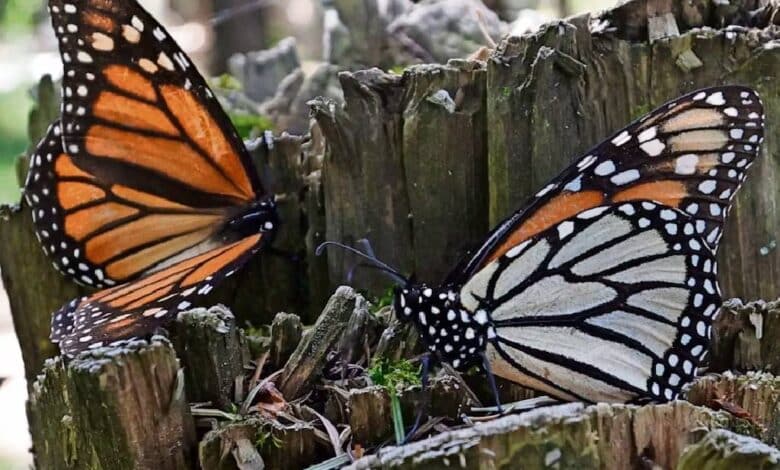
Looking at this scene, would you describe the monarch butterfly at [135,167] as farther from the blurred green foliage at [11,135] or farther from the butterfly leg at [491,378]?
the blurred green foliage at [11,135]

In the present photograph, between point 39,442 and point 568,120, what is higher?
point 568,120

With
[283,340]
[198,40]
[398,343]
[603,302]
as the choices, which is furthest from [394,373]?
[198,40]

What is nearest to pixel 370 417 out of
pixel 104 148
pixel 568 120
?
pixel 568 120

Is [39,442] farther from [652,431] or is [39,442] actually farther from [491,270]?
[652,431]

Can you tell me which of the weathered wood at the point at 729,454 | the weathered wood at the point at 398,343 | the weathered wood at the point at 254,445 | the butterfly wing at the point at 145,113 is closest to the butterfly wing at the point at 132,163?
the butterfly wing at the point at 145,113

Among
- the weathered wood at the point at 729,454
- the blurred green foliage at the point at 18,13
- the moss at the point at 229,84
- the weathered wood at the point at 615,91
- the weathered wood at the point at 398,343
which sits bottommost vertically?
the weathered wood at the point at 729,454

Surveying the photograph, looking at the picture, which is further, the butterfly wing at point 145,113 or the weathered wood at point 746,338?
the butterfly wing at point 145,113
